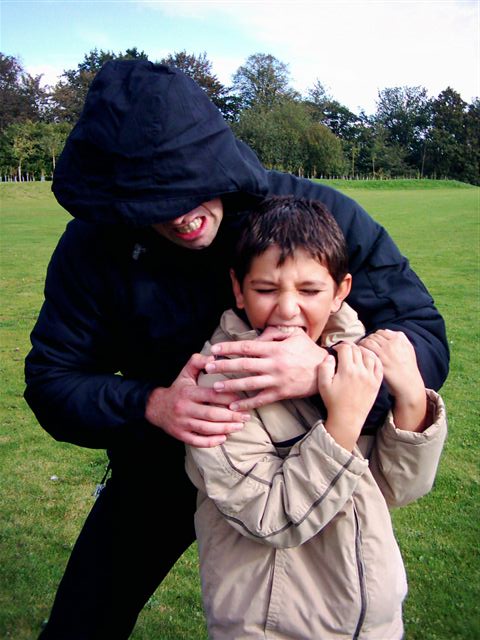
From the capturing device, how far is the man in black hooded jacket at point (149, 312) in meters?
2.01

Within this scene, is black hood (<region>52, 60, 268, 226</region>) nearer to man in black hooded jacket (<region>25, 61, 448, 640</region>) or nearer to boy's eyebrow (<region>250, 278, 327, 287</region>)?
man in black hooded jacket (<region>25, 61, 448, 640</region>)

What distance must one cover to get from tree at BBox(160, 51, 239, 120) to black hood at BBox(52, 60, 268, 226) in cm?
8570

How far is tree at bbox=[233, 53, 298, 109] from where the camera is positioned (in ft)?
289

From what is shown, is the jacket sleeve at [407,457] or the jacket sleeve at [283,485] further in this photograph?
the jacket sleeve at [407,457]

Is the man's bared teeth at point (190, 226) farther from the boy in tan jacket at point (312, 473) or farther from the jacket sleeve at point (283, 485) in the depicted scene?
the jacket sleeve at point (283, 485)

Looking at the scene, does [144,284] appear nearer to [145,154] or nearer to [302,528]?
[145,154]

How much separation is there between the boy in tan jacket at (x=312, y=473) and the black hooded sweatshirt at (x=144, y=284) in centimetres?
17

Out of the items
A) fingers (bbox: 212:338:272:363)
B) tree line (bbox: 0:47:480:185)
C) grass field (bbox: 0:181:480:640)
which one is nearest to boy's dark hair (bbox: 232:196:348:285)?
fingers (bbox: 212:338:272:363)

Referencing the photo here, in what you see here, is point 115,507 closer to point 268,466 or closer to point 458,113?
point 268,466

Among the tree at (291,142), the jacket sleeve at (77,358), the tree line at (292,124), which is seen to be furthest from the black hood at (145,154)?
the tree at (291,142)

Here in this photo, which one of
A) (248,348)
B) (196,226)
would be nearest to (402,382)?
(248,348)

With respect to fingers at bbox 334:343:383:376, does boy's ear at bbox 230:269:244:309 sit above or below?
above

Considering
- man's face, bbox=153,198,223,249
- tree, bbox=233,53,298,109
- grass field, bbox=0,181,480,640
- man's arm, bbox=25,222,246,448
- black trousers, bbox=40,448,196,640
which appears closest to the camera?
man's face, bbox=153,198,223,249

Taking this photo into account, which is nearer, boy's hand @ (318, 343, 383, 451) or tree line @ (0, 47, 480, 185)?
boy's hand @ (318, 343, 383, 451)
